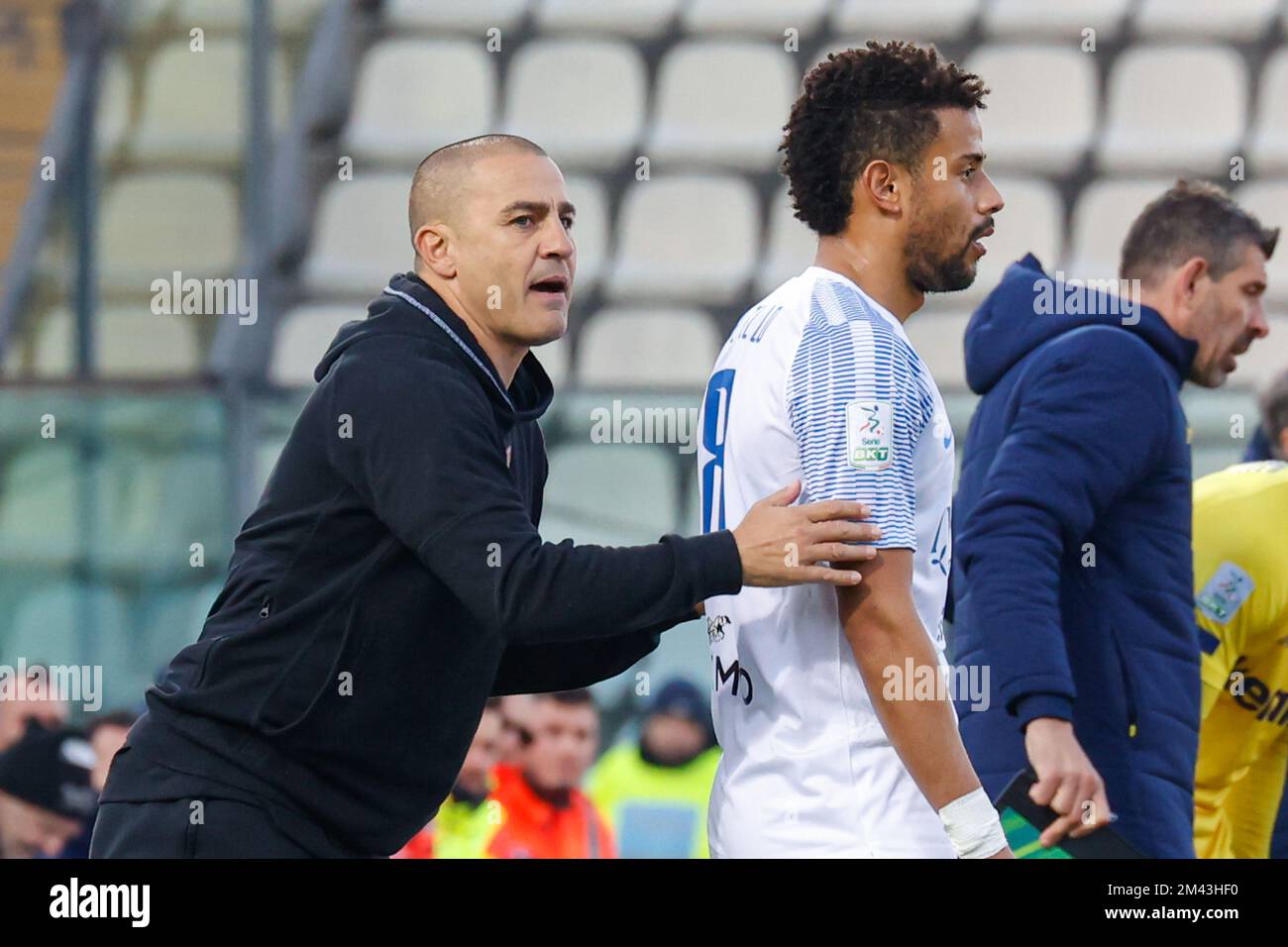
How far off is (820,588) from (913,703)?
17 centimetres

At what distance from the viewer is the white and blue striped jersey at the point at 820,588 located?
1.93m

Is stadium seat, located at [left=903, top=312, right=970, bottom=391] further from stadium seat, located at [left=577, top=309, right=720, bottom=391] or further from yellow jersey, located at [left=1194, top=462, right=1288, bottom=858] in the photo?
yellow jersey, located at [left=1194, top=462, right=1288, bottom=858]

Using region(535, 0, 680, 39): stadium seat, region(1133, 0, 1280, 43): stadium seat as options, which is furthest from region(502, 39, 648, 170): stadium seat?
region(1133, 0, 1280, 43): stadium seat

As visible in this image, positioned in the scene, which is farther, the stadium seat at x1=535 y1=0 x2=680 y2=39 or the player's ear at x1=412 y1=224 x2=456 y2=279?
the stadium seat at x1=535 y1=0 x2=680 y2=39

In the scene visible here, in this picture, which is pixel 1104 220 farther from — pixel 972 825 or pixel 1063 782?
pixel 972 825

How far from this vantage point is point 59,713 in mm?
4711

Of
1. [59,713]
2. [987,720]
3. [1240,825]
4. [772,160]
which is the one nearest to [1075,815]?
A: [987,720]

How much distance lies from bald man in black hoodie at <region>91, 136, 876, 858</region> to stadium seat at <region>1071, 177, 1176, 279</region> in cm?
458

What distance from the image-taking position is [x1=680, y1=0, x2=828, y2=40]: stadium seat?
22.0ft

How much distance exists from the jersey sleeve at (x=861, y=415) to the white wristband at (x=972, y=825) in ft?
0.88

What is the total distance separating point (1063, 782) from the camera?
230cm

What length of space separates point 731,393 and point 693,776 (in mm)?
2787
